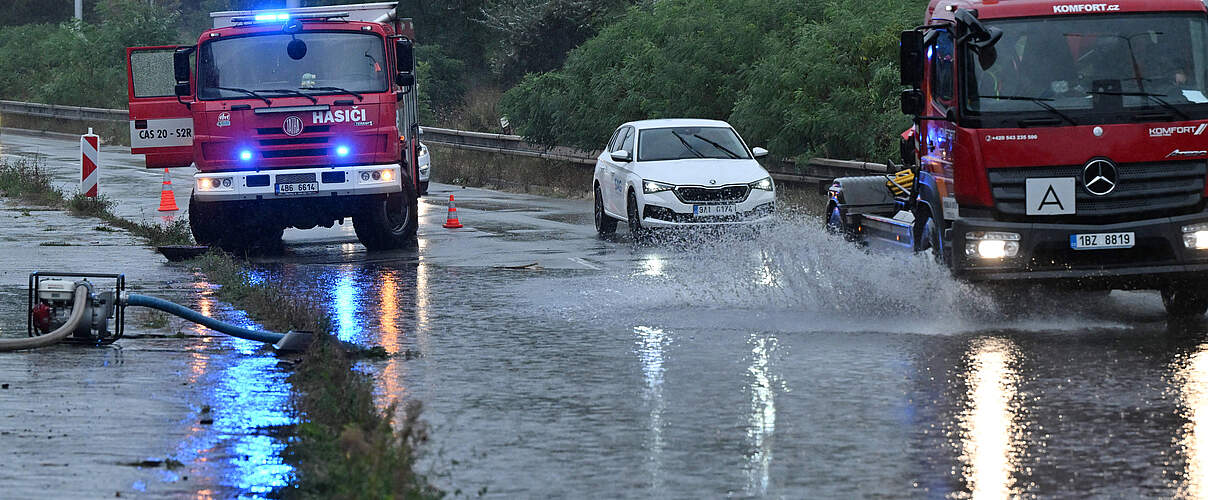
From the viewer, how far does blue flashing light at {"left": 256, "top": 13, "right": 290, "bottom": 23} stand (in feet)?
63.8

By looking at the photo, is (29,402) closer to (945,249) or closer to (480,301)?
(480,301)

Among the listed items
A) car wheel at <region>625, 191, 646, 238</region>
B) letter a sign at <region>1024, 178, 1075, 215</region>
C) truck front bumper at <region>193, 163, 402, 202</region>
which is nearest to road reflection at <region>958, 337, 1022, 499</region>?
letter a sign at <region>1024, 178, 1075, 215</region>

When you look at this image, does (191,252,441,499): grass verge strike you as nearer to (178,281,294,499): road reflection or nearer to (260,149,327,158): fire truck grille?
(178,281,294,499): road reflection

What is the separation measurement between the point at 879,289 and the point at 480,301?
3314mm

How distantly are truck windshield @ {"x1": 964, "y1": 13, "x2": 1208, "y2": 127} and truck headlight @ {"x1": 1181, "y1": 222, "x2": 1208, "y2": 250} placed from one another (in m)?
0.82

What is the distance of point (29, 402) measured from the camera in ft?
28.7

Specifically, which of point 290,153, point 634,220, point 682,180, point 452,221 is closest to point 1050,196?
point 682,180

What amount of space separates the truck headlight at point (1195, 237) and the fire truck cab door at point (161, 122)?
11709mm

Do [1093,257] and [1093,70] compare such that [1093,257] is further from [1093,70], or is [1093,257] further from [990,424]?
[990,424]

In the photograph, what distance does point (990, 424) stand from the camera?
816 centimetres

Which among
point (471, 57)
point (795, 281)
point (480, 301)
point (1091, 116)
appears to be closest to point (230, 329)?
point (480, 301)

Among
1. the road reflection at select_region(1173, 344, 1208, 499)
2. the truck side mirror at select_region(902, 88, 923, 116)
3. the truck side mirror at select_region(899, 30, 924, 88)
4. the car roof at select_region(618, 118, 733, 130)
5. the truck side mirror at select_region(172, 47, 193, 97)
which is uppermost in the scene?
the truck side mirror at select_region(172, 47, 193, 97)

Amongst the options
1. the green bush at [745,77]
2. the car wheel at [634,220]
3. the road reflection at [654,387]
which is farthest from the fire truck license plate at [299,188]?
the green bush at [745,77]

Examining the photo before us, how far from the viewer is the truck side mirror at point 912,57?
13.3m
